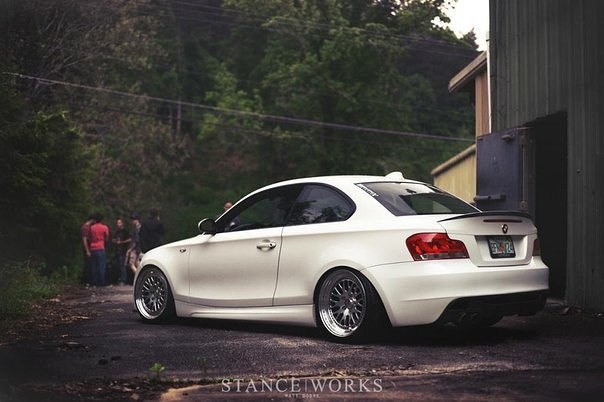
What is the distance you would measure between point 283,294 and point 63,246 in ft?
41.0

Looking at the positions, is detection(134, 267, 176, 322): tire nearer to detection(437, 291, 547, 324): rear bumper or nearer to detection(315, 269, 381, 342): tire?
detection(315, 269, 381, 342): tire

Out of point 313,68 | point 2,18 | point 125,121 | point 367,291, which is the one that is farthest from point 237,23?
point 367,291

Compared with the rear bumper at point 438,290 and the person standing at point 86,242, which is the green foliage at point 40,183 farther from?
the rear bumper at point 438,290

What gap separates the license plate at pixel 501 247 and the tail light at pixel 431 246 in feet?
1.47

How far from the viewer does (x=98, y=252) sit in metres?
20.3

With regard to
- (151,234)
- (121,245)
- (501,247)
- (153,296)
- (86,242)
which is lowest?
(153,296)

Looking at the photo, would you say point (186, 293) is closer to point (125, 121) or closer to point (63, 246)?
point (63, 246)

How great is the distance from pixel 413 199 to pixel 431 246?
0.84m

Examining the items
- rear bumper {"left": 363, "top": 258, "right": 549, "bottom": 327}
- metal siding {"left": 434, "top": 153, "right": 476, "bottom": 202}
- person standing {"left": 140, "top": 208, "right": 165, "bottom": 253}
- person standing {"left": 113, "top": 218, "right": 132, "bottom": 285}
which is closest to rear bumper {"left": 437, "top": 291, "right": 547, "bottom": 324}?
rear bumper {"left": 363, "top": 258, "right": 549, "bottom": 327}

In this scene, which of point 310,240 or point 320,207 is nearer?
point 310,240

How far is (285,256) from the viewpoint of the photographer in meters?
8.41

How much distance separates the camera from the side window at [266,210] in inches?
344

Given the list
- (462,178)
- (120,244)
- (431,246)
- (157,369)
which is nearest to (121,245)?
(120,244)

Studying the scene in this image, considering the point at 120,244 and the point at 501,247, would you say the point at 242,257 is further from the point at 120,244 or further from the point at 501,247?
the point at 120,244
